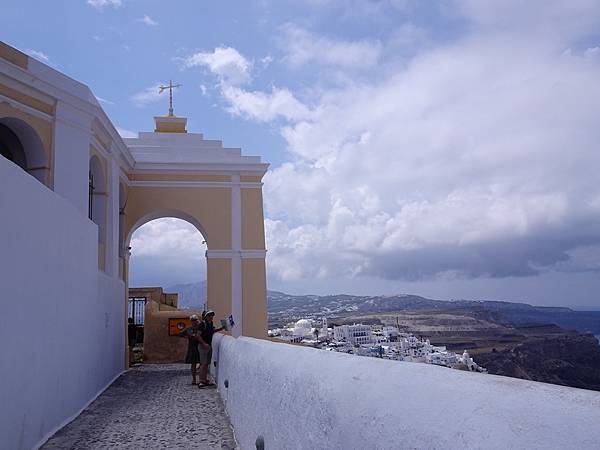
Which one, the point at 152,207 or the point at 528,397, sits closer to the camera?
the point at 528,397

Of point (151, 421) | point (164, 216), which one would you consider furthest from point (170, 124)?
point (151, 421)

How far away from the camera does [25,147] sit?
11.3 meters

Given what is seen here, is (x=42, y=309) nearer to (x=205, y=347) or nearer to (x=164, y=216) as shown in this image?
(x=205, y=347)

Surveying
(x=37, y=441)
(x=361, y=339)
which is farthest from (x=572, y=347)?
(x=37, y=441)

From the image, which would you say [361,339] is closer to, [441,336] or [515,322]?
[441,336]

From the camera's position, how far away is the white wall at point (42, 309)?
5.66 meters

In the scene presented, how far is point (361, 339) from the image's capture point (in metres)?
13.1

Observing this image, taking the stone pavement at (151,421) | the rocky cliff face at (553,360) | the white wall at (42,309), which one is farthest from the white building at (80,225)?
the rocky cliff face at (553,360)

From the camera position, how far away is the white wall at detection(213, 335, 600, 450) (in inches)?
64.1

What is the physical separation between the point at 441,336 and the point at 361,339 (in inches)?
159

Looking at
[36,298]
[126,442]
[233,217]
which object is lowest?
[126,442]

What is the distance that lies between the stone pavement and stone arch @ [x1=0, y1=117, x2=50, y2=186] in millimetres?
3967

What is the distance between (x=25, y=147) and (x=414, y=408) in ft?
34.7

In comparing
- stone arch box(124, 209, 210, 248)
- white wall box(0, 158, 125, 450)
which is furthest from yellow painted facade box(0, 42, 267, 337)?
white wall box(0, 158, 125, 450)
